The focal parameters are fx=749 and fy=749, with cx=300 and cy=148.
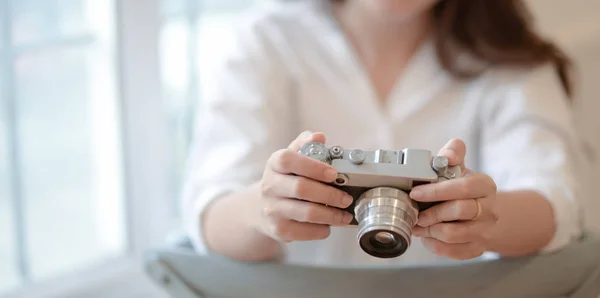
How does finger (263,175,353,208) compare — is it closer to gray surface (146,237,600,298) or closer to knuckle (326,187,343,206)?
knuckle (326,187,343,206)

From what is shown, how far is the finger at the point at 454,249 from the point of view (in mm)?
445

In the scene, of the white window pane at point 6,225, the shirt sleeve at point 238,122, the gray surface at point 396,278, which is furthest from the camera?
the white window pane at point 6,225

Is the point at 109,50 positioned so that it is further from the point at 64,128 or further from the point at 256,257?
the point at 256,257

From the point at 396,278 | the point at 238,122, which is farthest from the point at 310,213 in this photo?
the point at 238,122

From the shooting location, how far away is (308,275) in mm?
509

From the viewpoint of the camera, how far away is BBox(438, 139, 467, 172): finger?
Result: 412mm

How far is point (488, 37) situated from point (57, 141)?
45cm

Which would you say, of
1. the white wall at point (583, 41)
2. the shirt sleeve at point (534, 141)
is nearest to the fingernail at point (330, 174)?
the shirt sleeve at point (534, 141)

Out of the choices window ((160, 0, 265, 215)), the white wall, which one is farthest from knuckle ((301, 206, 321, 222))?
the white wall

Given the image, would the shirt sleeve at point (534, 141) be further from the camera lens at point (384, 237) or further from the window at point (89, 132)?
the window at point (89, 132)

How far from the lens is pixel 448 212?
0.41 m

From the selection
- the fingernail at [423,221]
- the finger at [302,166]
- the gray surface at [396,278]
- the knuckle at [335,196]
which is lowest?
the gray surface at [396,278]

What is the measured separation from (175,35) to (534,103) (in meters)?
0.43

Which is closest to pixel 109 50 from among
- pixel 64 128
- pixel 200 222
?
pixel 64 128
